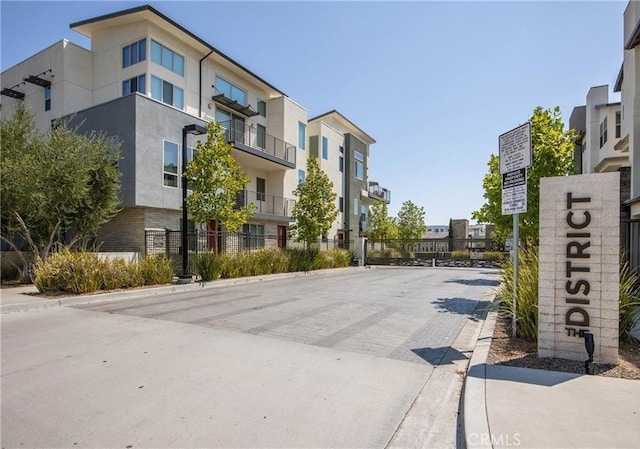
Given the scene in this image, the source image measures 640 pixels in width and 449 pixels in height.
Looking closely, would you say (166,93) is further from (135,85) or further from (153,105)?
(153,105)

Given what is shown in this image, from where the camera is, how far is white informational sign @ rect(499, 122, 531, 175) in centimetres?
575

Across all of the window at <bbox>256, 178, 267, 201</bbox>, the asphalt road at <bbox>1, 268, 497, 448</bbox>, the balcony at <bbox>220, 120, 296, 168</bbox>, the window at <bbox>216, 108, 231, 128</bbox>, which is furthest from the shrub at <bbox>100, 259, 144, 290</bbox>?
the window at <bbox>256, 178, 267, 201</bbox>

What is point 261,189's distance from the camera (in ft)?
88.2

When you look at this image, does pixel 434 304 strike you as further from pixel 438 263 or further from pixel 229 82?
pixel 438 263

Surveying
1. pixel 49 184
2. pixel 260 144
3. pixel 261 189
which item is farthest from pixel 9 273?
pixel 260 144

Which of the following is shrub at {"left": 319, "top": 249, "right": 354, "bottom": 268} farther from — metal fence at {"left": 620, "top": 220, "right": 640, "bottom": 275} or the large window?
metal fence at {"left": 620, "top": 220, "right": 640, "bottom": 275}

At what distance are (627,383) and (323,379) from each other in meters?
3.33

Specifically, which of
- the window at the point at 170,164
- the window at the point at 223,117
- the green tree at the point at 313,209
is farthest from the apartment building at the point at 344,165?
the window at the point at 170,164

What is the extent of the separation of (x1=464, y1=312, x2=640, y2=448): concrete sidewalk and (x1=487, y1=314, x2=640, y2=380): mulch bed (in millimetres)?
266

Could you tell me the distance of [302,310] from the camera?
918 cm

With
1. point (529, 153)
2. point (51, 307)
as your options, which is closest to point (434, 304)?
point (529, 153)

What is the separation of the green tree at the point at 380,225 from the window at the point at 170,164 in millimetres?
23742

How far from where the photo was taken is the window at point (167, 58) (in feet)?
63.6

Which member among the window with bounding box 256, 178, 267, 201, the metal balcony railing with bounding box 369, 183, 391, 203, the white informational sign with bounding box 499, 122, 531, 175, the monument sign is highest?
the metal balcony railing with bounding box 369, 183, 391, 203
